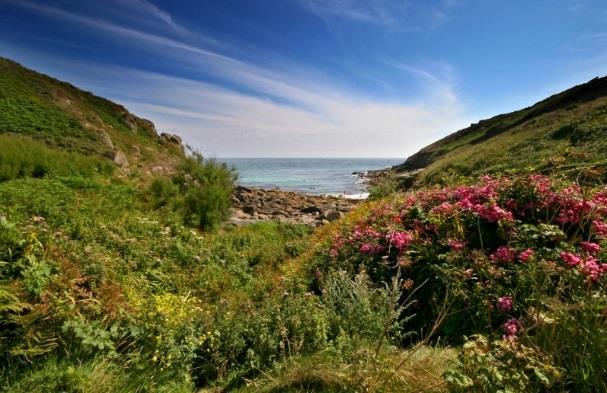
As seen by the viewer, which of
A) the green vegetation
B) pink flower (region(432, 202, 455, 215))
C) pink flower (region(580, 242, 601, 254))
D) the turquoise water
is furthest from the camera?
the turquoise water

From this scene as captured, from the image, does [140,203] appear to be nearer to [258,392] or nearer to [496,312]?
[258,392]

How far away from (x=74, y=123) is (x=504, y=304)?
24.5 metres

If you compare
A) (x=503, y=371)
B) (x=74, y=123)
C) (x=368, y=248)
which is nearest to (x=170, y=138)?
(x=74, y=123)

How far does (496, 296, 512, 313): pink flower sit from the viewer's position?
298 cm

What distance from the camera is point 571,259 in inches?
123

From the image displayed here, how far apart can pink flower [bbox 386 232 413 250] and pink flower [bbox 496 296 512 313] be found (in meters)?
1.66

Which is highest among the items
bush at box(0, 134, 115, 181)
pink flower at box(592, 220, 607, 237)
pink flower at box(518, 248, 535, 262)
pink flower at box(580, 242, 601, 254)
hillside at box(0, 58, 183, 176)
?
hillside at box(0, 58, 183, 176)

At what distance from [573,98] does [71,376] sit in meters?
39.8

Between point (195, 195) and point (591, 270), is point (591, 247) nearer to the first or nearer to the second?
point (591, 270)

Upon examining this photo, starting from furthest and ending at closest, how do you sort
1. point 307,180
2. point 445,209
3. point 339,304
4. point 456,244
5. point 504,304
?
point 307,180, point 445,209, point 456,244, point 339,304, point 504,304

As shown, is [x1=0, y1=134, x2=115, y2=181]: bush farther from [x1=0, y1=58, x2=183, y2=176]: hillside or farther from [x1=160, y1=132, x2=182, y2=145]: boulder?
[x1=160, y1=132, x2=182, y2=145]: boulder

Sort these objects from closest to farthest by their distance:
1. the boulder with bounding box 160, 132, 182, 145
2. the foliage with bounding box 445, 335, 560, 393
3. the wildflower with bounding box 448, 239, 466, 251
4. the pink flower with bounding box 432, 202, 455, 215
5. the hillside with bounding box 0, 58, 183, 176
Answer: the foliage with bounding box 445, 335, 560, 393 < the wildflower with bounding box 448, 239, 466, 251 < the pink flower with bounding box 432, 202, 455, 215 < the hillside with bounding box 0, 58, 183, 176 < the boulder with bounding box 160, 132, 182, 145

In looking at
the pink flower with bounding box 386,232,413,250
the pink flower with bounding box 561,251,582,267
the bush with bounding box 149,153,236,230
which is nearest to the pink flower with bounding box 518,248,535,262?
the pink flower with bounding box 561,251,582,267

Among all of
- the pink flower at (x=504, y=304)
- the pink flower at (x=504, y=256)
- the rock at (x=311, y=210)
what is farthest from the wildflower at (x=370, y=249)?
the rock at (x=311, y=210)
